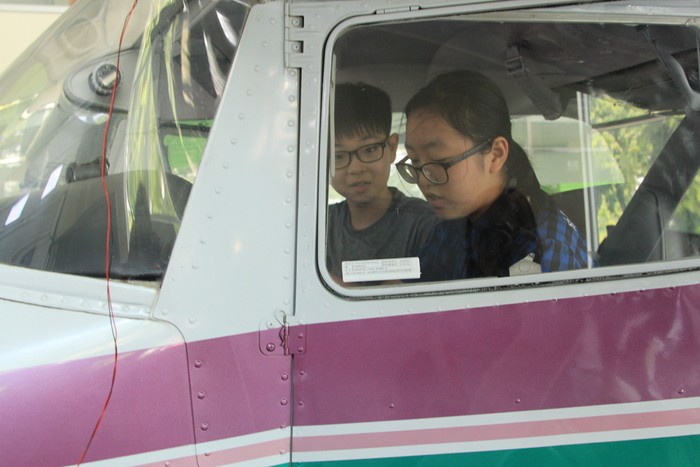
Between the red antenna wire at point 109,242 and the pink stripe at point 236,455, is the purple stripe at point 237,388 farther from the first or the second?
the red antenna wire at point 109,242

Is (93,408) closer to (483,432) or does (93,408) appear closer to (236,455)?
(236,455)

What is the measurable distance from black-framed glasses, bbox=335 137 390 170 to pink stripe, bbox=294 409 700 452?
29.7 inches

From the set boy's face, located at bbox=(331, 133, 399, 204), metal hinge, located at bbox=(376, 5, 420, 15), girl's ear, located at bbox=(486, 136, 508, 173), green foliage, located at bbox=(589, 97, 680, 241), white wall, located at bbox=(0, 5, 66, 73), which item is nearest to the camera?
metal hinge, located at bbox=(376, 5, 420, 15)

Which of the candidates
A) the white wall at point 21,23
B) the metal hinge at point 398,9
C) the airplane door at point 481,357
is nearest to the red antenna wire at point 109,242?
the airplane door at point 481,357

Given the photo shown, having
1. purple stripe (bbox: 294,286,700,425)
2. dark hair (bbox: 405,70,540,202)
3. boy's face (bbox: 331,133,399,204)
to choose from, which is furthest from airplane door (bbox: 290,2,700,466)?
dark hair (bbox: 405,70,540,202)

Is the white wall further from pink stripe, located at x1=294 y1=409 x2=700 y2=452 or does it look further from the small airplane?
pink stripe, located at x1=294 y1=409 x2=700 y2=452

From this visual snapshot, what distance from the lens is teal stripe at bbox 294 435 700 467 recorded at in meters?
1.42

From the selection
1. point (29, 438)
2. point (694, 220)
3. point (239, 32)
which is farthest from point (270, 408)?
point (694, 220)

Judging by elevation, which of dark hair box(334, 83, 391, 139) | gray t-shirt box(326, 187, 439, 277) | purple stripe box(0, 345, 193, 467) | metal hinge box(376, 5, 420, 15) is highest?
metal hinge box(376, 5, 420, 15)

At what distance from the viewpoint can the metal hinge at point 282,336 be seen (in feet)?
4.63

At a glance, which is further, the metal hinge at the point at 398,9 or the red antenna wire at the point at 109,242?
the metal hinge at the point at 398,9

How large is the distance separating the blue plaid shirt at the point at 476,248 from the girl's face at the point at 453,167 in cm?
6

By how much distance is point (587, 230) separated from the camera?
1811mm

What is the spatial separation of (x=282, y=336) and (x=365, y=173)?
1.79 ft
